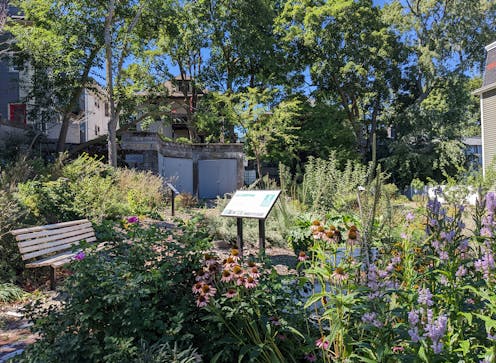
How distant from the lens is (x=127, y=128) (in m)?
17.6

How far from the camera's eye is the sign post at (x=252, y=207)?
14.1 feet

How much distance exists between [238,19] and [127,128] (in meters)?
8.81

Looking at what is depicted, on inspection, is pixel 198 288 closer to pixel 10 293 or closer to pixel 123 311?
pixel 123 311

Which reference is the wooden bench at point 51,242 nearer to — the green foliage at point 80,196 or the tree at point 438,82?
the green foliage at point 80,196

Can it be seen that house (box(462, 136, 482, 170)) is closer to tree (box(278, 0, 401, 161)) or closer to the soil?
tree (box(278, 0, 401, 161))

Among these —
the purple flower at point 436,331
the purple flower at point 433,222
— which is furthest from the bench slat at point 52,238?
the purple flower at point 436,331

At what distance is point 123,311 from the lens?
208cm

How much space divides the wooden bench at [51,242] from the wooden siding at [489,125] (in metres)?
15.9

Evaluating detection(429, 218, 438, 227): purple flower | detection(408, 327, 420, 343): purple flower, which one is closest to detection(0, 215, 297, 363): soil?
detection(429, 218, 438, 227): purple flower

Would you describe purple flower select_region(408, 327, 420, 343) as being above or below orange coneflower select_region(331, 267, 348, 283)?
below

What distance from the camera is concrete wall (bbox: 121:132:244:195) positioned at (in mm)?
14664

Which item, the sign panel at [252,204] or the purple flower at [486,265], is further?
the sign panel at [252,204]

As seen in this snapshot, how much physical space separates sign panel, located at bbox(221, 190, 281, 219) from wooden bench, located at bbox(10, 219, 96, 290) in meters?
1.72

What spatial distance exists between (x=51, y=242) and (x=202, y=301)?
3.50 meters
